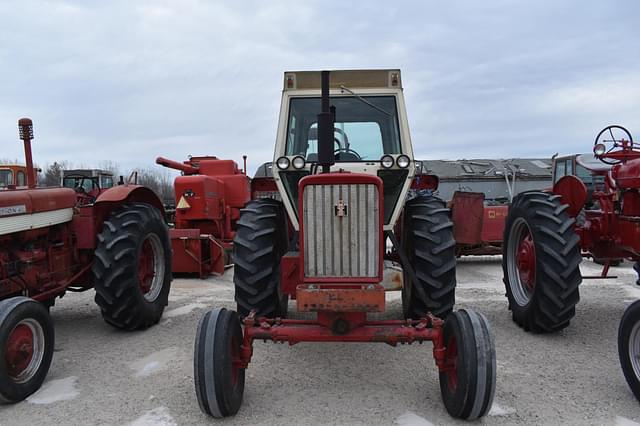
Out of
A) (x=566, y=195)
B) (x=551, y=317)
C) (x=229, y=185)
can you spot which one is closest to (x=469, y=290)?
(x=566, y=195)

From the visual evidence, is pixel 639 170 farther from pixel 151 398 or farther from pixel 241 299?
pixel 151 398

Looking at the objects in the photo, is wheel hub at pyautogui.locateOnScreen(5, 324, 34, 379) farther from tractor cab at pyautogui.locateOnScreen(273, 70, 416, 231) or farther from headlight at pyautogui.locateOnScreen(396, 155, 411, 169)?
headlight at pyautogui.locateOnScreen(396, 155, 411, 169)

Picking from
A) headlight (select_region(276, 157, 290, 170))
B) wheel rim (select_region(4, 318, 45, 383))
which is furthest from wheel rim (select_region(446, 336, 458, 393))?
wheel rim (select_region(4, 318, 45, 383))

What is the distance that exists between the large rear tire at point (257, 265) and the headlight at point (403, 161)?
1.13 metres

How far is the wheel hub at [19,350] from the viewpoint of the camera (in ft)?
11.0

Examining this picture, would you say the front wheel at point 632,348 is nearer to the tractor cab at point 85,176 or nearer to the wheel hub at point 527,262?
the wheel hub at point 527,262

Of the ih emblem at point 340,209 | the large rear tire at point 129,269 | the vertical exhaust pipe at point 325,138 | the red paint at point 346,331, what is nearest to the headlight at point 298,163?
the vertical exhaust pipe at point 325,138

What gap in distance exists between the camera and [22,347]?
3461 millimetres

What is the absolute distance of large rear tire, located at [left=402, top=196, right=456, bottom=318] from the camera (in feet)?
12.8

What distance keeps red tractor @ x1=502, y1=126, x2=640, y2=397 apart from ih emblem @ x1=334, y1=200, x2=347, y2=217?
89.6 inches

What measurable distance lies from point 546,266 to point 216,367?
3083 millimetres

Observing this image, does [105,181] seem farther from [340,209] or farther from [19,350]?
[340,209]

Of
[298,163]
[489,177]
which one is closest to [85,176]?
[298,163]

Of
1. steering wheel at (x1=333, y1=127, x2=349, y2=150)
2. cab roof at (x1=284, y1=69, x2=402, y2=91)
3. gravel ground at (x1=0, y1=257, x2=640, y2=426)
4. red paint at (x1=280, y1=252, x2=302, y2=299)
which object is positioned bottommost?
gravel ground at (x1=0, y1=257, x2=640, y2=426)
